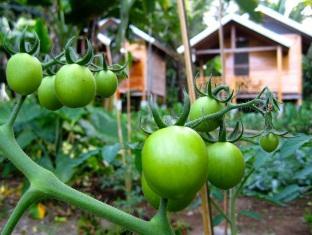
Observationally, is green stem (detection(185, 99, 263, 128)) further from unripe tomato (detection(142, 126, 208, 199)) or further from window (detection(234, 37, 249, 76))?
window (detection(234, 37, 249, 76))

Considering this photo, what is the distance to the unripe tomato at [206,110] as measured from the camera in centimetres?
47

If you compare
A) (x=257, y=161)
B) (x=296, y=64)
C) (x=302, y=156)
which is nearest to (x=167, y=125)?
(x=257, y=161)

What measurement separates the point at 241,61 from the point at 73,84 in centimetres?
1009

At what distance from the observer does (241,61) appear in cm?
1027

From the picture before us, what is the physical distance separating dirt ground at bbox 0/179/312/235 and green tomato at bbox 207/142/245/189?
157cm

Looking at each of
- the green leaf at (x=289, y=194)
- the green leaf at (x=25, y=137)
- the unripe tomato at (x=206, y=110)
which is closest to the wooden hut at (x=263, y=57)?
the green leaf at (x=25, y=137)

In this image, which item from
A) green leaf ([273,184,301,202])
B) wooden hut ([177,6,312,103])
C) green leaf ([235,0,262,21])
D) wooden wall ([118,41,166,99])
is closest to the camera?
green leaf ([235,0,262,21])

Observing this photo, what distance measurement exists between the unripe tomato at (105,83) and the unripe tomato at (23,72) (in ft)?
0.31

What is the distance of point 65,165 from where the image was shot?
239cm

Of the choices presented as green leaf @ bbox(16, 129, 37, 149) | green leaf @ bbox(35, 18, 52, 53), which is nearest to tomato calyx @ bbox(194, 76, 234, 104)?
green leaf @ bbox(16, 129, 37, 149)

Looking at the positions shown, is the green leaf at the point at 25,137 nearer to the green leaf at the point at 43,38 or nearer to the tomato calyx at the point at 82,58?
the green leaf at the point at 43,38

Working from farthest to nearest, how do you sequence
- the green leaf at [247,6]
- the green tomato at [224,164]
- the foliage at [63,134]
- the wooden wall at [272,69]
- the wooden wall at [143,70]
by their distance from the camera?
the wooden wall at [143,70] < the wooden wall at [272,69] < the foliage at [63,134] < the green leaf at [247,6] < the green tomato at [224,164]

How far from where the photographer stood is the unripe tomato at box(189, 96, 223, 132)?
0.47m

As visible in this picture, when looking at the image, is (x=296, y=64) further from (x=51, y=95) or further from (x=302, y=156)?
(x=51, y=95)
